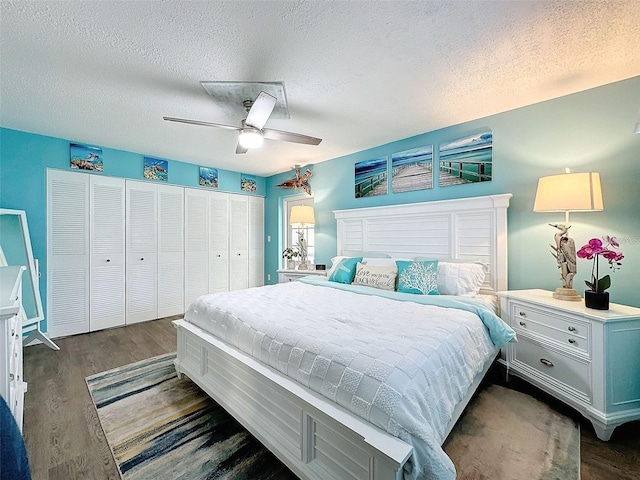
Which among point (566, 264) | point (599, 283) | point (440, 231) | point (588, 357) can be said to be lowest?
point (588, 357)

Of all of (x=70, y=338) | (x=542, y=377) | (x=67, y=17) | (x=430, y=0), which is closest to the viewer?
(x=430, y=0)

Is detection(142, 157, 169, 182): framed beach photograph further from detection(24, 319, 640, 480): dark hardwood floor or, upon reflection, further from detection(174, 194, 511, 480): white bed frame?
detection(174, 194, 511, 480): white bed frame

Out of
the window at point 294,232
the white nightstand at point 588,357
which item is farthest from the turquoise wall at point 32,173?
the white nightstand at point 588,357

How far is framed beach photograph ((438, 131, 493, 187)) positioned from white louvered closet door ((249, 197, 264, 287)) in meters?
3.43

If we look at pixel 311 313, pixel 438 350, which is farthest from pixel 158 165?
pixel 438 350

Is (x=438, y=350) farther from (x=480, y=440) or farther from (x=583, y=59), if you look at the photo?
(x=583, y=59)

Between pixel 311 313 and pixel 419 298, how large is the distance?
95 cm

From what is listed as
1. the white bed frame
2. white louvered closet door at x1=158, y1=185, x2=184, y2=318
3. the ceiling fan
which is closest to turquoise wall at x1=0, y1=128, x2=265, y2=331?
white louvered closet door at x1=158, y1=185, x2=184, y2=318

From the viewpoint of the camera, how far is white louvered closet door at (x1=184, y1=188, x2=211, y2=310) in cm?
446

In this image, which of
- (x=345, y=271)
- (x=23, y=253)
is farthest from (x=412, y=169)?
(x=23, y=253)

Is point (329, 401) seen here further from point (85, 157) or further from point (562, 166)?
point (85, 157)

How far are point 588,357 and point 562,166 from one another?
1575 millimetres

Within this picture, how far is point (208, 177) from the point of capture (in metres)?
4.69

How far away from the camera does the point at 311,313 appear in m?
1.94
